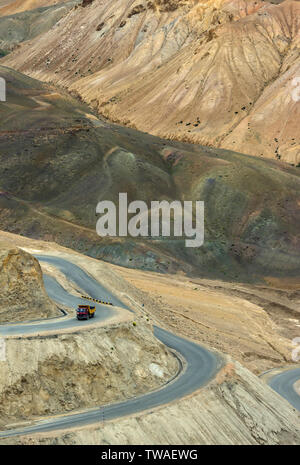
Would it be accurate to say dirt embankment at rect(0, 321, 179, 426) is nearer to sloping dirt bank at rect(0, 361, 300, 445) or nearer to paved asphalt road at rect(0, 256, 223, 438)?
paved asphalt road at rect(0, 256, 223, 438)

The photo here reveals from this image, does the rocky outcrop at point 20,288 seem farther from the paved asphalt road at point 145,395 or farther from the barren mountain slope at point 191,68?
the barren mountain slope at point 191,68

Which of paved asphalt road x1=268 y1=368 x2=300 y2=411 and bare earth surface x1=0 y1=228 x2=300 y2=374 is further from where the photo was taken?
bare earth surface x1=0 y1=228 x2=300 y2=374

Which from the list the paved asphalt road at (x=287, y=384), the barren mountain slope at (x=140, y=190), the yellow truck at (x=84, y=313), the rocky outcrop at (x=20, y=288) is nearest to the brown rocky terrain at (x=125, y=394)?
the yellow truck at (x=84, y=313)

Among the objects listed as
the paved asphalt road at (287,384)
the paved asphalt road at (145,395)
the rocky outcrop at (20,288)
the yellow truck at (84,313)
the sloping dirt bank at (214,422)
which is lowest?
the paved asphalt road at (287,384)

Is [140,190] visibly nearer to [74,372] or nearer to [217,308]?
[217,308]

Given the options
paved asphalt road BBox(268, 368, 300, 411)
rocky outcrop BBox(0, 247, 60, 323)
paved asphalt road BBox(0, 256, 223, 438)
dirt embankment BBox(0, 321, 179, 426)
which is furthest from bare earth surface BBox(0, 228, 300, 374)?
dirt embankment BBox(0, 321, 179, 426)

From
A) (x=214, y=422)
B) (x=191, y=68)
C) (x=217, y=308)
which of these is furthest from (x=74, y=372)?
(x=191, y=68)
